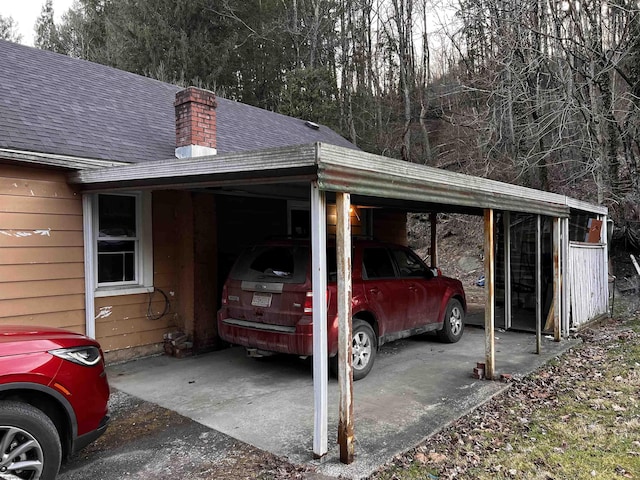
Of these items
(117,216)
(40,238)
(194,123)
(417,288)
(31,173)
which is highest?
(194,123)

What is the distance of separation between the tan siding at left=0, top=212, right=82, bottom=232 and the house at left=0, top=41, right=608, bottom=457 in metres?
0.02

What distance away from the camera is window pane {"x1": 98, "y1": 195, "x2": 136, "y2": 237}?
252 inches

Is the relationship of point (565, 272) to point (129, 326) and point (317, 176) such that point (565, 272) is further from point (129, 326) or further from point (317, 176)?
point (129, 326)

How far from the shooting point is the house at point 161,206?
387 centimetres

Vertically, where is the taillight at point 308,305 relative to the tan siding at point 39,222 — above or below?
below

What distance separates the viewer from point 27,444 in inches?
114

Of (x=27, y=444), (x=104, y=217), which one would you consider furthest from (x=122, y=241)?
(x=27, y=444)

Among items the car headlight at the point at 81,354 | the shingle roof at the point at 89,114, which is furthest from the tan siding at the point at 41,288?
the car headlight at the point at 81,354

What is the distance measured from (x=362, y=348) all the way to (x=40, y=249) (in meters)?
4.09

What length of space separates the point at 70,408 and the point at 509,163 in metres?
16.9

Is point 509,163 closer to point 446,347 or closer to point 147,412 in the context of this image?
point 446,347

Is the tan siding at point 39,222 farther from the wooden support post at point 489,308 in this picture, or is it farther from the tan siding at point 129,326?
the wooden support post at point 489,308

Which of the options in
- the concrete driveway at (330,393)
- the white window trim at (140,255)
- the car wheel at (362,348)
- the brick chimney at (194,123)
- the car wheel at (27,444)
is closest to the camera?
the car wheel at (27,444)

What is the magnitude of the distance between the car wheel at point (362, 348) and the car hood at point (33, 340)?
313cm
